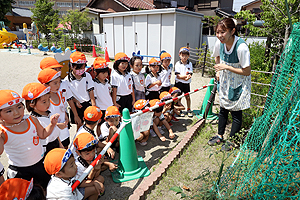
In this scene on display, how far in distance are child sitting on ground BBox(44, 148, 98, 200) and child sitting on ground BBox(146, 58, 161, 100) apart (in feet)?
8.70

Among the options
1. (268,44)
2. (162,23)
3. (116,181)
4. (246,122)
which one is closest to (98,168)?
(116,181)

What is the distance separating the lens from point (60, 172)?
1876 mm

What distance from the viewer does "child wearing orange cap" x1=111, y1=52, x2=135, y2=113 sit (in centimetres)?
376

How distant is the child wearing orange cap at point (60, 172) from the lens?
181 centimetres

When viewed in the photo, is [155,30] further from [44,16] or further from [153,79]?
[44,16]

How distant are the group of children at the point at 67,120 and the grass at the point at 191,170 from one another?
59 centimetres

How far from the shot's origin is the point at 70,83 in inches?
131

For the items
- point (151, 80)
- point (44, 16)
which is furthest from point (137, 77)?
point (44, 16)

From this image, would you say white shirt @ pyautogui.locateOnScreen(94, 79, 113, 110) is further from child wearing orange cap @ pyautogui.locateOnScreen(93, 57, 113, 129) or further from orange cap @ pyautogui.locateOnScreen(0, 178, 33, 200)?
orange cap @ pyautogui.locateOnScreen(0, 178, 33, 200)

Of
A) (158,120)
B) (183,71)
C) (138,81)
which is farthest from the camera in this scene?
(183,71)

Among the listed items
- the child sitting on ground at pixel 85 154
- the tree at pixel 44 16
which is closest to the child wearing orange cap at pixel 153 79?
the child sitting on ground at pixel 85 154

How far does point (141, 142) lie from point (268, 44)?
4.71 meters

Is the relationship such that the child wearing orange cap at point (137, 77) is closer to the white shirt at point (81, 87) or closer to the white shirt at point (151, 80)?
the white shirt at point (151, 80)

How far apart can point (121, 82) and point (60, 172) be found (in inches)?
86.8
